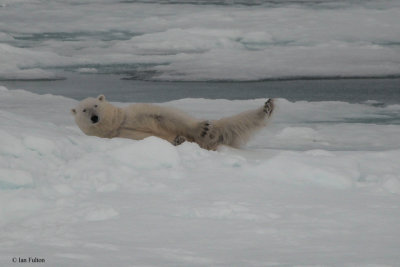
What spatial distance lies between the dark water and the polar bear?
3378 millimetres

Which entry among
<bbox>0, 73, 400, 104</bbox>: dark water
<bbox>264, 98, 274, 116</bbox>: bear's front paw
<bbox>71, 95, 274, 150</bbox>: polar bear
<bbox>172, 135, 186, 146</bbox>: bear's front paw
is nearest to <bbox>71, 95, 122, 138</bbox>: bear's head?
<bbox>71, 95, 274, 150</bbox>: polar bear

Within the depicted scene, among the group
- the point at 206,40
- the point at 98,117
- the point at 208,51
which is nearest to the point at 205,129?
the point at 98,117

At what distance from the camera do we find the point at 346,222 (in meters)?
3.43

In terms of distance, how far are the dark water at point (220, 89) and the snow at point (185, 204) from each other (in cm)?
389

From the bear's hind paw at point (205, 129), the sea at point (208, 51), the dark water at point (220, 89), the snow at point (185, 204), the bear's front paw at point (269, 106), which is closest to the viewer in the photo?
the snow at point (185, 204)

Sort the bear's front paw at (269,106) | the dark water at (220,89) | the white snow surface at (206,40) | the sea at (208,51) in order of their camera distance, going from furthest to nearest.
→ the white snow surface at (206,40)
the sea at (208,51)
the dark water at (220,89)
the bear's front paw at (269,106)

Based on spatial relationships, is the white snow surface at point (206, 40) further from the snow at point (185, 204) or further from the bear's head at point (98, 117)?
the snow at point (185, 204)

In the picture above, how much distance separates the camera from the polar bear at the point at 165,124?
206 inches

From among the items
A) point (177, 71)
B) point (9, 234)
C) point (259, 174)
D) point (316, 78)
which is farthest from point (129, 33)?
point (9, 234)

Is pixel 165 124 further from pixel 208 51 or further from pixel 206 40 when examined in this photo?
pixel 206 40

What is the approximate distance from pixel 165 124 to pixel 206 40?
24.1 ft

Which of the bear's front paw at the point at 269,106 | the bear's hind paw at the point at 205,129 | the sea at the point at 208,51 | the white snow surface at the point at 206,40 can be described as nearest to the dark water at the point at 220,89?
the sea at the point at 208,51

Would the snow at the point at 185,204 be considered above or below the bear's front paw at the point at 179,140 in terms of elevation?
below

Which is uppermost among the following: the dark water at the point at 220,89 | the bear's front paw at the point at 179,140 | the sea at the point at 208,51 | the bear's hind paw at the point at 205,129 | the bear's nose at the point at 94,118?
the sea at the point at 208,51
